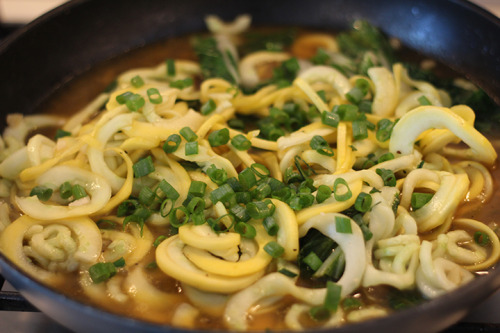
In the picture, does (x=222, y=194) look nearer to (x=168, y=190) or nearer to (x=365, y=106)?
(x=168, y=190)

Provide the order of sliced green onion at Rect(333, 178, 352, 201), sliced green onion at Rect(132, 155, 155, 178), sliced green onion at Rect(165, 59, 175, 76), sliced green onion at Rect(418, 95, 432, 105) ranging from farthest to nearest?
sliced green onion at Rect(165, 59, 175, 76) < sliced green onion at Rect(418, 95, 432, 105) < sliced green onion at Rect(132, 155, 155, 178) < sliced green onion at Rect(333, 178, 352, 201)

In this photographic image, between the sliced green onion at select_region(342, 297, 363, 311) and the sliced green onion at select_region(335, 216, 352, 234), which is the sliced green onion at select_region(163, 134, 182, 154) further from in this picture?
the sliced green onion at select_region(342, 297, 363, 311)

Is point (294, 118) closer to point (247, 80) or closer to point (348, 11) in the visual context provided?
point (247, 80)

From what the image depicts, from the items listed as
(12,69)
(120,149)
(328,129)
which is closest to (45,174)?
(120,149)

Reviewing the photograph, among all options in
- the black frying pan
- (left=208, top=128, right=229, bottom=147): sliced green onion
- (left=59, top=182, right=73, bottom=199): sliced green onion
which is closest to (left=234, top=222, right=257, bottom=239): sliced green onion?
(left=208, top=128, right=229, bottom=147): sliced green onion

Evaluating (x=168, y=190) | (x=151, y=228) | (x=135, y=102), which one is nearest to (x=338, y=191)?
(x=168, y=190)

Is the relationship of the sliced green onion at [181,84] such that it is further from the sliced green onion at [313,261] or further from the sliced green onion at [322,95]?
the sliced green onion at [313,261]
